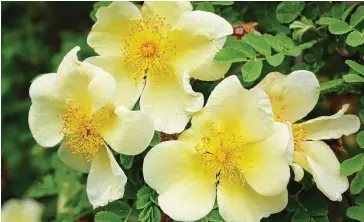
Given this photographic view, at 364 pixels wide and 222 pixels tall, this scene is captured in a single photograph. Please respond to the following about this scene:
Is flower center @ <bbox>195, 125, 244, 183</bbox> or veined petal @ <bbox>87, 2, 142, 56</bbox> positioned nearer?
flower center @ <bbox>195, 125, 244, 183</bbox>

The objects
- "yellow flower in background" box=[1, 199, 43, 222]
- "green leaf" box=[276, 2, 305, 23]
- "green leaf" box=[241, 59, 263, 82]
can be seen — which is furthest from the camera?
"yellow flower in background" box=[1, 199, 43, 222]

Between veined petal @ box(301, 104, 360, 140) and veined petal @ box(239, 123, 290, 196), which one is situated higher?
veined petal @ box(239, 123, 290, 196)

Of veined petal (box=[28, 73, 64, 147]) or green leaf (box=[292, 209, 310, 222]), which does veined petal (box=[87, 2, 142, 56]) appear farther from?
green leaf (box=[292, 209, 310, 222])

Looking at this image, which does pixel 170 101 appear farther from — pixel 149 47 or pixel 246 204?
pixel 246 204

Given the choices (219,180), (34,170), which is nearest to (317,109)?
(219,180)

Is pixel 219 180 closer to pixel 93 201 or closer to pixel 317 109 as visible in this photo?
pixel 93 201

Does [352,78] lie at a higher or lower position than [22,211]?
higher

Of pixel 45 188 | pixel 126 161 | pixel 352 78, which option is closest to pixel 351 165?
pixel 352 78

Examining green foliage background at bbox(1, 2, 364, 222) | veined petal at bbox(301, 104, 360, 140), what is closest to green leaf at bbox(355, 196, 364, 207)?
green foliage background at bbox(1, 2, 364, 222)
